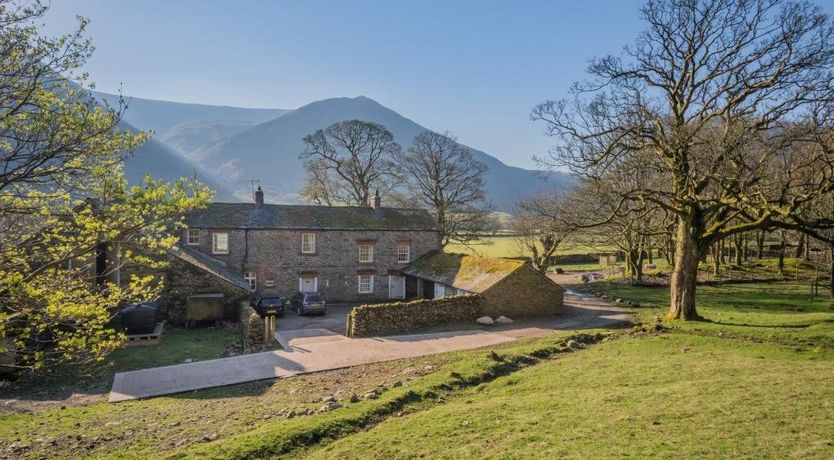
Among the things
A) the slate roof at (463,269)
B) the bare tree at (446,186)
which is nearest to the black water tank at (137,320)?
the slate roof at (463,269)

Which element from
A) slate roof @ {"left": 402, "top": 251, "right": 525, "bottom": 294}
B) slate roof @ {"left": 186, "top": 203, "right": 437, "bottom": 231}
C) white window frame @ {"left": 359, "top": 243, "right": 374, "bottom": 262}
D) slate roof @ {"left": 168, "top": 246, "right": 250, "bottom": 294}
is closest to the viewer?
slate roof @ {"left": 168, "top": 246, "right": 250, "bottom": 294}

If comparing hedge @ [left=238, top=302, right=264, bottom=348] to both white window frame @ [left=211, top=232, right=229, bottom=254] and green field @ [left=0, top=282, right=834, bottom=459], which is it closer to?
green field @ [left=0, top=282, right=834, bottom=459]

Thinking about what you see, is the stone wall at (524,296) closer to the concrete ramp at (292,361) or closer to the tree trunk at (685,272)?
the concrete ramp at (292,361)

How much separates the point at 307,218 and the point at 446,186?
1446 cm

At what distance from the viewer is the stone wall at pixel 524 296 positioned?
29.0 m

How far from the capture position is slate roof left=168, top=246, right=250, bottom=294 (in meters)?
29.0

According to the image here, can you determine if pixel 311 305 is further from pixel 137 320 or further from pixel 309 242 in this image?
pixel 137 320

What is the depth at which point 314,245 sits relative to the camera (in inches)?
1506

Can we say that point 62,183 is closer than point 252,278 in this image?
Yes

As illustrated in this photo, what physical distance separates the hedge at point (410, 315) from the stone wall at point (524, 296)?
98 centimetres

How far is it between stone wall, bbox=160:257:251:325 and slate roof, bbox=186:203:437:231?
8112mm

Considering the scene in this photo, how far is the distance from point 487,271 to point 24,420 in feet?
78.2

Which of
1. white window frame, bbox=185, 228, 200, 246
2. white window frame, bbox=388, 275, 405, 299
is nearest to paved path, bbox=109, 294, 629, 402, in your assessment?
white window frame, bbox=388, 275, 405, 299

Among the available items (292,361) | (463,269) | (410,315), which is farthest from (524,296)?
(292,361)
